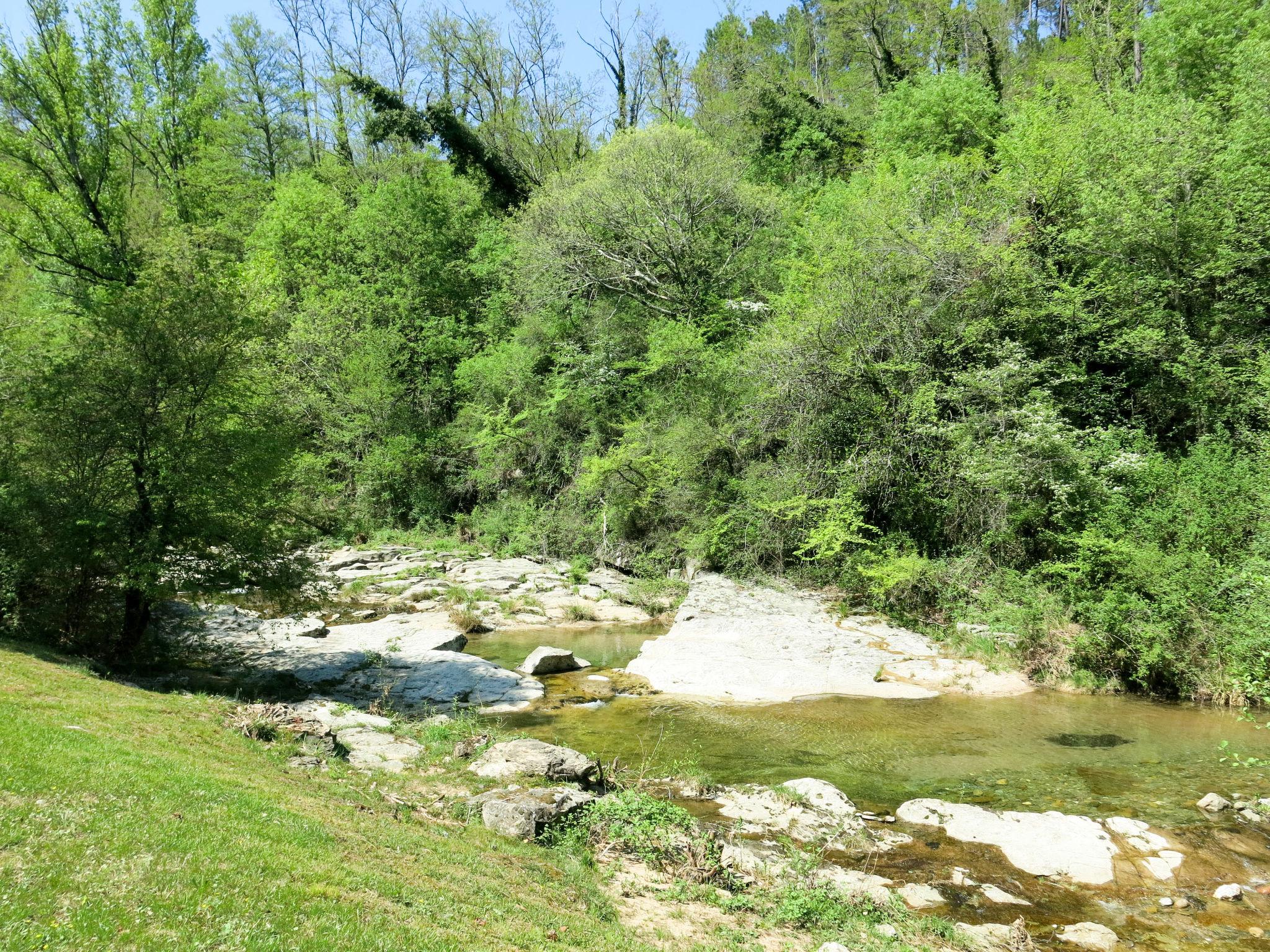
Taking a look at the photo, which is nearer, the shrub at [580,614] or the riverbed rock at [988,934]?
the riverbed rock at [988,934]

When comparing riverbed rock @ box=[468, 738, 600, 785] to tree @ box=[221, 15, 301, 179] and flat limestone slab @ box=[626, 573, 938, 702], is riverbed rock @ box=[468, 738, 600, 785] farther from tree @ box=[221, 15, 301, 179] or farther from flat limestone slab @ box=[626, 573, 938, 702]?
tree @ box=[221, 15, 301, 179]

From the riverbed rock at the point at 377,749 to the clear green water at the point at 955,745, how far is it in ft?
8.85

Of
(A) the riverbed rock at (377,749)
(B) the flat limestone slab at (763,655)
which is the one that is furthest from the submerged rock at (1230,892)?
(A) the riverbed rock at (377,749)

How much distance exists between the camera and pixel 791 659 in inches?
682

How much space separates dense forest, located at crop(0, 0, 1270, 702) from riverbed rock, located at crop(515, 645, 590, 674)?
5.94 m

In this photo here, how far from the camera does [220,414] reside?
14883mm

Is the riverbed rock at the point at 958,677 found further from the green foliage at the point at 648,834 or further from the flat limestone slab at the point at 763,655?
the green foliage at the point at 648,834

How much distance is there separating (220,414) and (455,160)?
1231 inches

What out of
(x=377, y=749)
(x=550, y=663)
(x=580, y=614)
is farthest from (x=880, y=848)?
(x=580, y=614)

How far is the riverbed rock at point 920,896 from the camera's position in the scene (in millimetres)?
8070

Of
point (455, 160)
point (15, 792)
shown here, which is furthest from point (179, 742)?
point (455, 160)

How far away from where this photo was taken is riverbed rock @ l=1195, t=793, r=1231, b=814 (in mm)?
10102

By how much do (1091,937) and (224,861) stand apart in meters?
8.45

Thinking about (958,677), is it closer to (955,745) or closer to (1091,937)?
(955,745)
